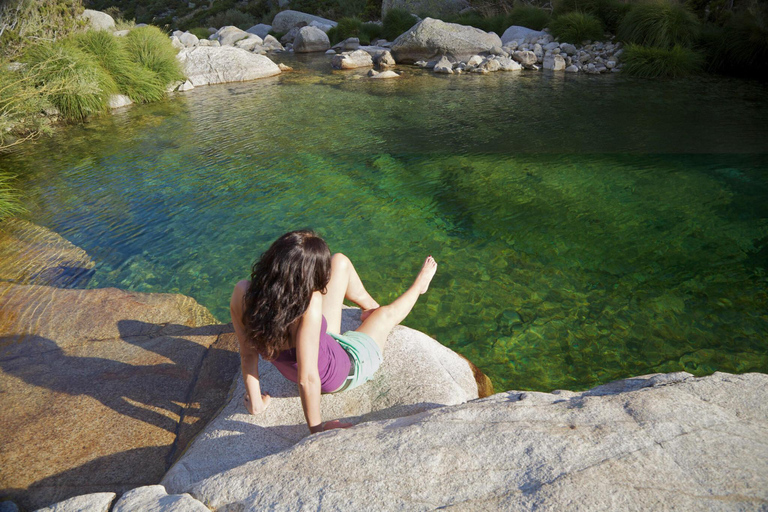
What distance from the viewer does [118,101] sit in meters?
11.6

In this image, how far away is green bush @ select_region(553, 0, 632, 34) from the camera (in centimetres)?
1511

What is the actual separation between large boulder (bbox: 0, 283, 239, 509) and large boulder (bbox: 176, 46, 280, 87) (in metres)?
12.1

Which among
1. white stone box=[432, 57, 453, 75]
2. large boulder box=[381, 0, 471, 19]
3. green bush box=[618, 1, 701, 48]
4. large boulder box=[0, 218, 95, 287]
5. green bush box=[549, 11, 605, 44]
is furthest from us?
large boulder box=[381, 0, 471, 19]

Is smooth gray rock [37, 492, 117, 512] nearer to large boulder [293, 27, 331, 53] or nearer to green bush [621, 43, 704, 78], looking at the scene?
green bush [621, 43, 704, 78]

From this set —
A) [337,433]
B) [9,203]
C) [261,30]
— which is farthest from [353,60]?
[337,433]

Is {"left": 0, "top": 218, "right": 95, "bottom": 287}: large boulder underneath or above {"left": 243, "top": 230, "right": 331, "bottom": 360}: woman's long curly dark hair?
underneath

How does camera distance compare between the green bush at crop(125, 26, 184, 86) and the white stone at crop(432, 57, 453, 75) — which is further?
the white stone at crop(432, 57, 453, 75)

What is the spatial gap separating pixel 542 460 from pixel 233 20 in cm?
3216

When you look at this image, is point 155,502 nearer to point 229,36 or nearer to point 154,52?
point 154,52

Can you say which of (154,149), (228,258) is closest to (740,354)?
(228,258)

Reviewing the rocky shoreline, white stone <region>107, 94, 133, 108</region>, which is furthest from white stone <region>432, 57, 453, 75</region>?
the rocky shoreline

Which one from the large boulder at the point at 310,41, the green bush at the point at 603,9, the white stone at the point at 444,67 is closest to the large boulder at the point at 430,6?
the large boulder at the point at 310,41

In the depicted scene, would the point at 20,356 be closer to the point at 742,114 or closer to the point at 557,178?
the point at 557,178

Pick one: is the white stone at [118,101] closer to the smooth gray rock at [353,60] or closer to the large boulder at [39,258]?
the smooth gray rock at [353,60]
